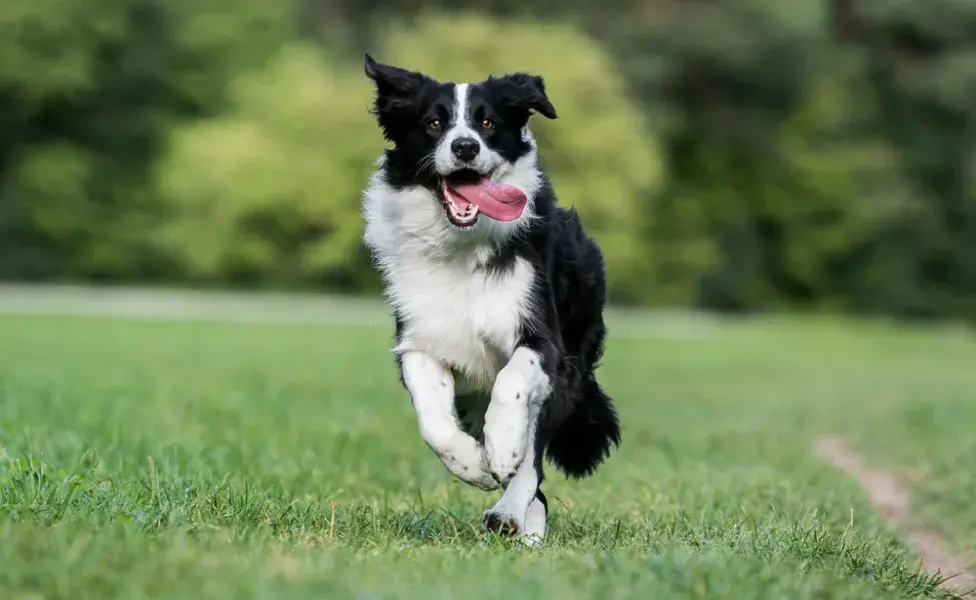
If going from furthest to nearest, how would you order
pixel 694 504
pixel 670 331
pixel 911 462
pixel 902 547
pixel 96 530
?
pixel 670 331, pixel 911 462, pixel 694 504, pixel 902 547, pixel 96 530

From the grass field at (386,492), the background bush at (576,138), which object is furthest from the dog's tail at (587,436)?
the background bush at (576,138)

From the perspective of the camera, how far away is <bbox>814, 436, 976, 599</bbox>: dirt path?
6629 mm

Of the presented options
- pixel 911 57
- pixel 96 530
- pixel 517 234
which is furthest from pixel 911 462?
pixel 911 57

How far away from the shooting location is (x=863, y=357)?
28516 mm

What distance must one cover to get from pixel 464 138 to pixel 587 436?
1.79 metres

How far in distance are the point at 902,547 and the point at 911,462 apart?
Result: 5.08 meters

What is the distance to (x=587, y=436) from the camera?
6.69 m

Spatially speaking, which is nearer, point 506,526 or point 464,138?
point 506,526

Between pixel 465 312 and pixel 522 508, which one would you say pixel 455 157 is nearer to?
pixel 465 312

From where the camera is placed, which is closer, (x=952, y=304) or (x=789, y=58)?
(x=789, y=58)

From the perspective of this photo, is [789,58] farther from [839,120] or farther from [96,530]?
[96,530]

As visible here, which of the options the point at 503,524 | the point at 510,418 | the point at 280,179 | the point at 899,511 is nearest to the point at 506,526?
the point at 503,524

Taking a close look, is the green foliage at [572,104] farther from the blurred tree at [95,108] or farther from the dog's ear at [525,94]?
the dog's ear at [525,94]

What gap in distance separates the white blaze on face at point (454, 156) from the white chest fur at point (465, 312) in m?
0.44
